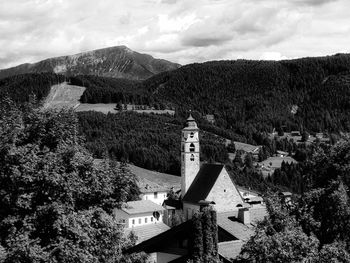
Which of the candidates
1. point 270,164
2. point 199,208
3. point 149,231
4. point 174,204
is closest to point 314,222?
point 199,208

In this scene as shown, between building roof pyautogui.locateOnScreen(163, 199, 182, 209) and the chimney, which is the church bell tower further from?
the chimney

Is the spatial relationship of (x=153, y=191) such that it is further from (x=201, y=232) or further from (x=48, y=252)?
(x=48, y=252)

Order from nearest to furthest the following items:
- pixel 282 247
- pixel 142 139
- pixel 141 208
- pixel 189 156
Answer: pixel 282 247 < pixel 189 156 < pixel 141 208 < pixel 142 139

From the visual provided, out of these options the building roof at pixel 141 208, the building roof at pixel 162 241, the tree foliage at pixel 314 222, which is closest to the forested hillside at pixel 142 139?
the building roof at pixel 141 208

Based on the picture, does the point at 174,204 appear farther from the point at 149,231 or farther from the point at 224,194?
the point at 149,231

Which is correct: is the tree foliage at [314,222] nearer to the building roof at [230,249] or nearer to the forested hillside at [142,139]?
the building roof at [230,249]
